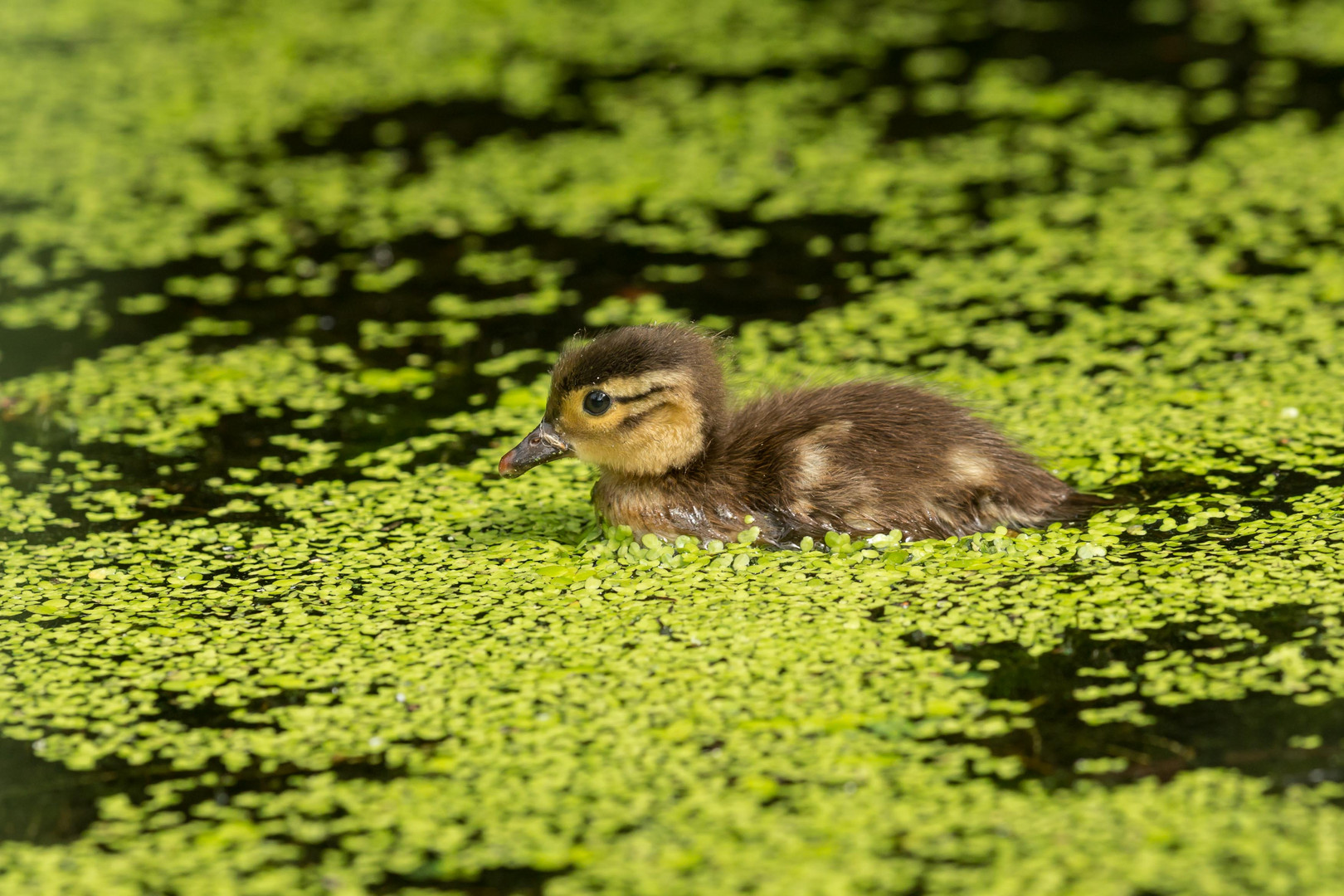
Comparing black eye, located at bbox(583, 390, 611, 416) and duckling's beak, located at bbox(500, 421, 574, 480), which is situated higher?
black eye, located at bbox(583, 390, 611, 416)

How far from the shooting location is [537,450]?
559 cm

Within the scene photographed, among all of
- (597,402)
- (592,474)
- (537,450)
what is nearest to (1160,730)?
(597,402)

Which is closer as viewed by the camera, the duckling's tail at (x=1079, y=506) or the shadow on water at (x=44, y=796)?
the shadow on water at (x=44, y=796)

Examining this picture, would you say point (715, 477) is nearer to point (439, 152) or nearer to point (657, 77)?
point (439, 152)

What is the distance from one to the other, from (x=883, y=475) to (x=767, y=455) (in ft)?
1.20

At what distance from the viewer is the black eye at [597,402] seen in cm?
543

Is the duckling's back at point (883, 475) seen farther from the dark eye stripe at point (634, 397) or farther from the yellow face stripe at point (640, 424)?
the dark eye stripe at point (634, 397)

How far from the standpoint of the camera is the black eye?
17.8 ft

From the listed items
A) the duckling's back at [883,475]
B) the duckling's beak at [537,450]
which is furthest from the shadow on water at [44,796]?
the duckling's back at [883,475]

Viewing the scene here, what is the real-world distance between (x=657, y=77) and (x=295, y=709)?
6.50 meters

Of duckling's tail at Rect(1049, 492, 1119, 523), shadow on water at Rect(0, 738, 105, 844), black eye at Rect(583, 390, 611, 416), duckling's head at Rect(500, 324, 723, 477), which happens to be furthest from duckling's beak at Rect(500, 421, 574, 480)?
shadow on water at Rect(0, 738, 105, 844)

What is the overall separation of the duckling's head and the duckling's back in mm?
156

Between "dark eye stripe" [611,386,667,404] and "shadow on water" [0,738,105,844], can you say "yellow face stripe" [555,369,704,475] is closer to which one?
"dark eye stripe" [611,386,667,404]

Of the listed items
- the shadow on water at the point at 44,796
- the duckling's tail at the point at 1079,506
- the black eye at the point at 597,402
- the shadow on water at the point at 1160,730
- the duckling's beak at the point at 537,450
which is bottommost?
the shadow on water at the point at 1160,730
